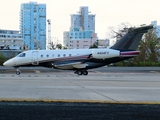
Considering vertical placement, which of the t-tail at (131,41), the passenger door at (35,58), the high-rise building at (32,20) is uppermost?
the high-rise building at (32,20)

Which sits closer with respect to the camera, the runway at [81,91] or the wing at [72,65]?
the runway at [81,91]

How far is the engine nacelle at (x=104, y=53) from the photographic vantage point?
2872cm

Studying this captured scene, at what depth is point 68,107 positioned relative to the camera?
8875mm

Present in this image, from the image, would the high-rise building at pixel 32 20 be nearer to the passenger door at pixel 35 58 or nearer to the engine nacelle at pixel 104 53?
the passenger door at pixel 35 58

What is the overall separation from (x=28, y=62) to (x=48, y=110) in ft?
72.3

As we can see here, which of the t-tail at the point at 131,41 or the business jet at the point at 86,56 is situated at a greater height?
the t-tail at the point at 131,41

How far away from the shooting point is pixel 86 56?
96.7ft

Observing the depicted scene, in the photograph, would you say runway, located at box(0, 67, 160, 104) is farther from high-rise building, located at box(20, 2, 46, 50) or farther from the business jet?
high-rise building, located at box(20, 2, 46, 50)

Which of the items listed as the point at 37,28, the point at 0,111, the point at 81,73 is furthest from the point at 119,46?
the point at 37,28

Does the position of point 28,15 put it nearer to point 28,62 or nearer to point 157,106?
point 28,62

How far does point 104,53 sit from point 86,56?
1.70 m

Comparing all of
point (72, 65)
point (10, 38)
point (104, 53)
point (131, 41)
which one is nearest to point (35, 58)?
point (72, 65)

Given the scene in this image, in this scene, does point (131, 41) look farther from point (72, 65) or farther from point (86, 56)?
point (72, 65)

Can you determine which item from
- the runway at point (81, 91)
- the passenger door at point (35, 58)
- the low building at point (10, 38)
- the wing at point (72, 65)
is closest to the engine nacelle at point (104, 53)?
the wing at point (72, 65)
